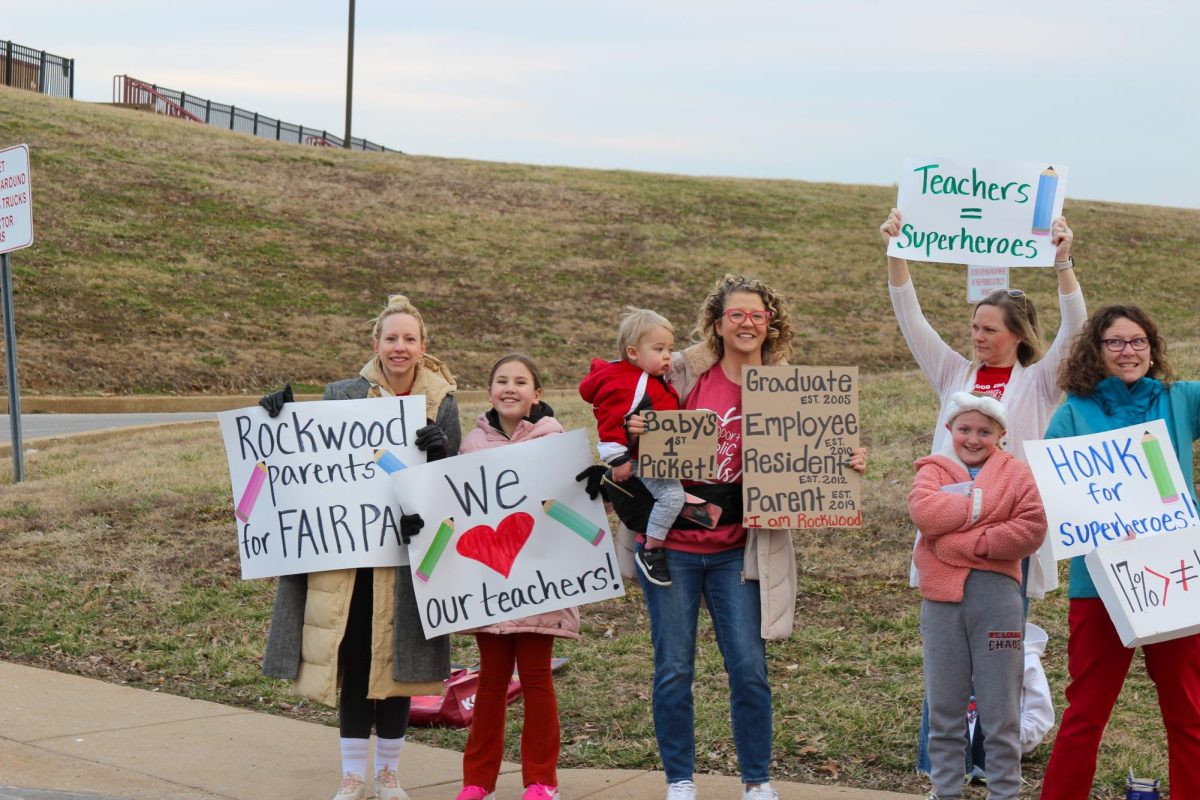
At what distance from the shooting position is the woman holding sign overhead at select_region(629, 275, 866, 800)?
15.6 feet

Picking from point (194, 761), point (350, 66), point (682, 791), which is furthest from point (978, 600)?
point (350, 66)

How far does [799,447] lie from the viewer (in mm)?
4898

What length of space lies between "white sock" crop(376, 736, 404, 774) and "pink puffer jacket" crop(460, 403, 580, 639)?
1.75 ft

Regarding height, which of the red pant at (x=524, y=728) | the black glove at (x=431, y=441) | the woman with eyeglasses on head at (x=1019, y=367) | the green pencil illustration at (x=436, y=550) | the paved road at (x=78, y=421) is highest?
the woman with eyeglasses on head at (x=1019, y=367)

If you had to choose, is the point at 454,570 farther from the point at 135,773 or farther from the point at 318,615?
the point at 135,773

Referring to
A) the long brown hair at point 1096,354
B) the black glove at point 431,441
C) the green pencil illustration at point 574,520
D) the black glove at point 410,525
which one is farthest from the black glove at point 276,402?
the long brown hair at point 1096,354

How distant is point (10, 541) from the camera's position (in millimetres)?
9289

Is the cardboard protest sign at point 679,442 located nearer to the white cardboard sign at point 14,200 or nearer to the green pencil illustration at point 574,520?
the green pencil illustration at point 574,520

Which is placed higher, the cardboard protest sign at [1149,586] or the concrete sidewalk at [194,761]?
the cardboard protest sign at [1149,586]

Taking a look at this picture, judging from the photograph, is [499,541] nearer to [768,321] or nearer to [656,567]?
[656,567]

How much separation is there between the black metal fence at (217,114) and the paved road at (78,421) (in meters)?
31.2

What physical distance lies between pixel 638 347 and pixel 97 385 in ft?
53.8

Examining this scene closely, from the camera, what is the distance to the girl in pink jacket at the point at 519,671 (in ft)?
16.1

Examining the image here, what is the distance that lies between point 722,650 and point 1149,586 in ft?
4.75
